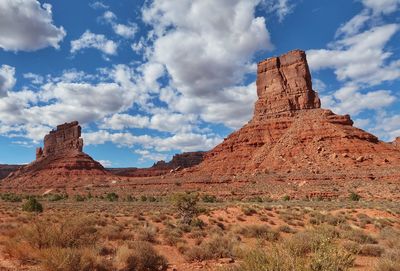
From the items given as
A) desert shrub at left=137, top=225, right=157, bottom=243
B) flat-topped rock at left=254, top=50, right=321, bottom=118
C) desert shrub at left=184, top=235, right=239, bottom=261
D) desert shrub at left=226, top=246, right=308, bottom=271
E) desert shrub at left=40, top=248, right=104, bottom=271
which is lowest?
desert shrub at left=184, top=235, right=239, bottom=261

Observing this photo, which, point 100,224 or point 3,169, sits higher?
point 3,169

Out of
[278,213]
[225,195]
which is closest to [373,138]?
[225,195]

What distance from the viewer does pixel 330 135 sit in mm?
69875

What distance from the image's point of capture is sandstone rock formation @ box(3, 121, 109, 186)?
99.4m

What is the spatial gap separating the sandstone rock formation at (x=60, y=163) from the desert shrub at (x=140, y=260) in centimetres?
Result: 9179

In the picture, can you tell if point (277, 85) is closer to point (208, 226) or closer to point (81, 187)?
point (81, 187)

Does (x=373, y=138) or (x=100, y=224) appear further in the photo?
(x=373, y=138)

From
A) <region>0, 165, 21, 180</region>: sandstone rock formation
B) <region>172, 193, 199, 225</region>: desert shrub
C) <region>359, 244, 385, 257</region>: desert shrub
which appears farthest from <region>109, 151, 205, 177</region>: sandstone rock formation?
<region>359, 244, 385, 257</region>: desert shrub

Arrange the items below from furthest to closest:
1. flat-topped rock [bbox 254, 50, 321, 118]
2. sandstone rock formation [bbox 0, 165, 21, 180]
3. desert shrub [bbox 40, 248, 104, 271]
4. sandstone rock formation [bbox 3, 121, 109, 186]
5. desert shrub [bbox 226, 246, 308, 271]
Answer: sandstone rock formation [bbox 0, 165, 21, 180] → sandstone rock formation [bbox 3, 121, 109, 186] → flat-topped rock [bbox 254, 50, 321, 118] → desert shrub [bbox 40, 248, 104, 271] → desert shrub [bbox 226, 246, 308, 271]

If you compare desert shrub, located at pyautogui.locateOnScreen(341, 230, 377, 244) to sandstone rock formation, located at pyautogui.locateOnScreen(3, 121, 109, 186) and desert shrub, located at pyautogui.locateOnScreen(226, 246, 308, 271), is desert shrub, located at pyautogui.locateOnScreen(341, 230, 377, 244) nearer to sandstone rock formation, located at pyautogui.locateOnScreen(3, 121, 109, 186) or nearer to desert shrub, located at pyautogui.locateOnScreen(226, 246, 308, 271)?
desert shrub, located at pyautogui.locateOnScreen(226, 246, 308, 271)

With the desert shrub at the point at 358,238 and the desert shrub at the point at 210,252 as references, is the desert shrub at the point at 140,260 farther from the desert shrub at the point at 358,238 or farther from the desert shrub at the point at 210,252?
the desert shrub at the point at 358,238

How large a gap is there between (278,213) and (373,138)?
5590 cm

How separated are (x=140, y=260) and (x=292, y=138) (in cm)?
6766

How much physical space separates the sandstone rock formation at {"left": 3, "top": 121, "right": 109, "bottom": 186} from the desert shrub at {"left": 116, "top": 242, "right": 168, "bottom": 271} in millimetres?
91789
